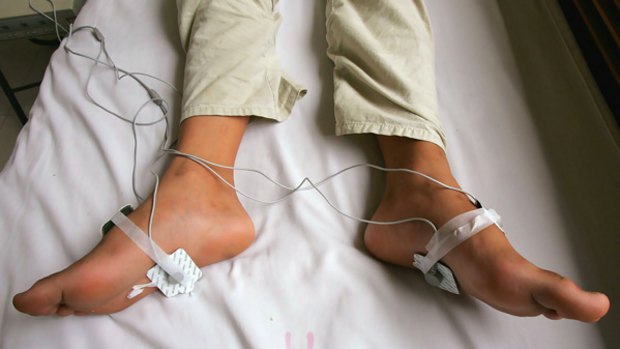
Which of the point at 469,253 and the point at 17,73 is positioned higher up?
the point at 469,253

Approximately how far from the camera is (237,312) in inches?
20.5

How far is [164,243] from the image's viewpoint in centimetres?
53

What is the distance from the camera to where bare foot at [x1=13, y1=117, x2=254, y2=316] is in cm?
46

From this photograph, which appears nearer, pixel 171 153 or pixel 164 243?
pixel 164 243

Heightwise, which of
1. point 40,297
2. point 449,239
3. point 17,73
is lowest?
point 17,73

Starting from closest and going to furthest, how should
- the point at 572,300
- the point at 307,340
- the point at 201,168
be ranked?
1. the point at 572,300
2. the point at 307,340
3. the point at 201,168

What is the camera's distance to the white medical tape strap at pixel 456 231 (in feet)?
1.61

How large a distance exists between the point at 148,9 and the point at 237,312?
0.73 m

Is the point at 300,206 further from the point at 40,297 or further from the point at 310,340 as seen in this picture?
the point at 40,297

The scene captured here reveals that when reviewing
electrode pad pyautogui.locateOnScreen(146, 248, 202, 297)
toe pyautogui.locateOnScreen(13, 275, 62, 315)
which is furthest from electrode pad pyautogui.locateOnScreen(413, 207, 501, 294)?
toe pyautogui.locateOnScreen(13, 275, 62, 315)

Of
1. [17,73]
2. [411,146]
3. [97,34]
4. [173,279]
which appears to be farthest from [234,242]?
[17,73]

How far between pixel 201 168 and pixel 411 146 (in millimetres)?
327

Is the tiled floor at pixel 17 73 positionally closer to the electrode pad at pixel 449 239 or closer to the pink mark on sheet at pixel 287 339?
the pink mark on sheet at pixel 287 339

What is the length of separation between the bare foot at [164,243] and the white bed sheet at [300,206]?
0.10 ft
